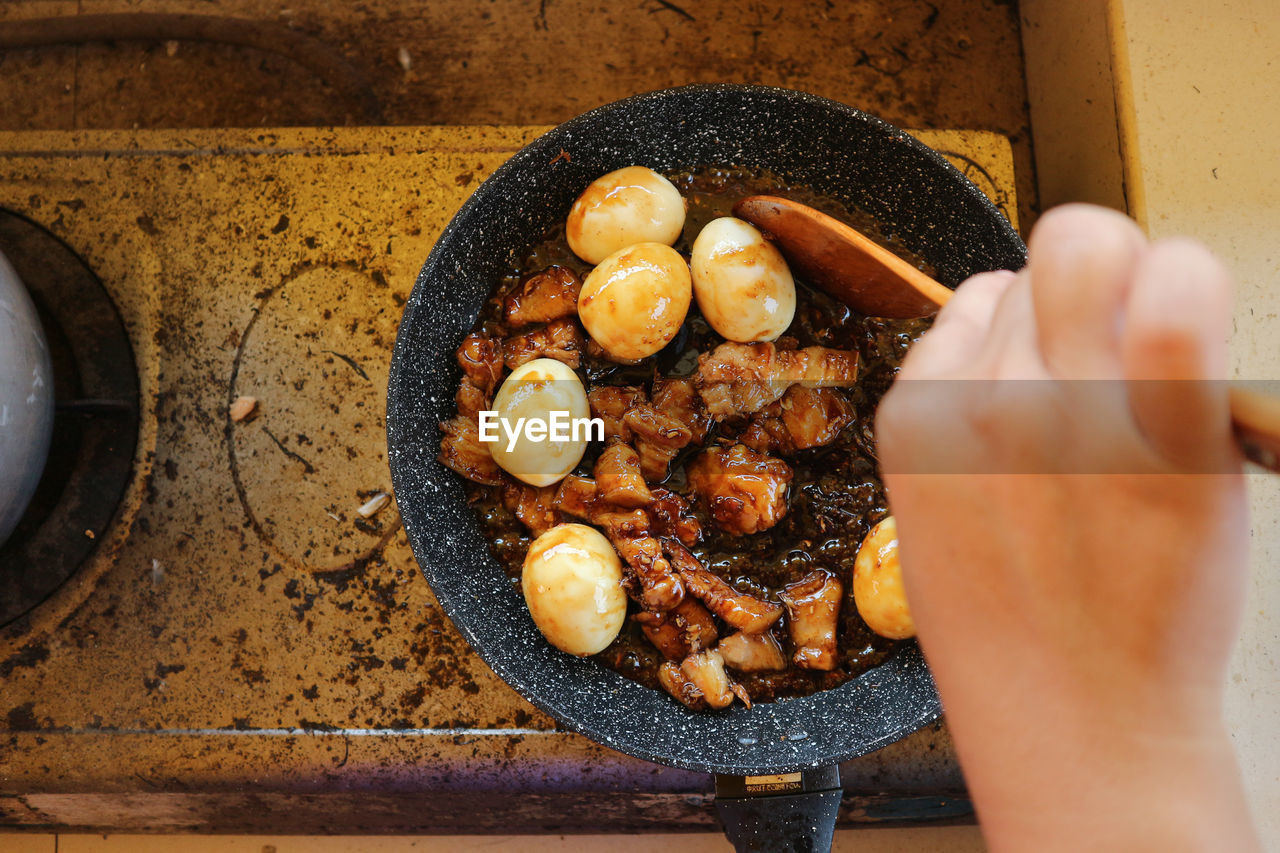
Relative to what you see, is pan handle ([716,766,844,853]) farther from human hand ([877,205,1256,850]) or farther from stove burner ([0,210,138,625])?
stove burner ([0,210,138,625])

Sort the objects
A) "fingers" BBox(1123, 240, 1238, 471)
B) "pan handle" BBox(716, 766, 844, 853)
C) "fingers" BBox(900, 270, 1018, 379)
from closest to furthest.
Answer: "fingers" BBox(1123, 240, 1238, 471) → "fingers" BBox(900, 270, 1018, 379) → "pan handle" BBox(716, 766, 844, 853)

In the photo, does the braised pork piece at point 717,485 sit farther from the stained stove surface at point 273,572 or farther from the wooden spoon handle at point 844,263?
the stained stove surface at point 273,572

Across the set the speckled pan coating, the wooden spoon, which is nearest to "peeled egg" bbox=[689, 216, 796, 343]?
the wooden spoon

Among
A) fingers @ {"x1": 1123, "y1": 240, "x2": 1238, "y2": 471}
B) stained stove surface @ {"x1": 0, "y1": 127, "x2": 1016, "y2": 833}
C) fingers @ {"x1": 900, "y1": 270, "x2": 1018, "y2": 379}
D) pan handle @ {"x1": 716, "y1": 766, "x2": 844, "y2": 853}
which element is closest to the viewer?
fingers @ {"x1": 1123, "y1": 240, "x2": 1238, "y2": 471}

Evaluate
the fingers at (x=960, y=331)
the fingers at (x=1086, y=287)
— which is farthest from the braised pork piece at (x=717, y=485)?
the fingers at (x=1086, y=287)

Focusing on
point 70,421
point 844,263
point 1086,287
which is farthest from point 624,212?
point 70,421

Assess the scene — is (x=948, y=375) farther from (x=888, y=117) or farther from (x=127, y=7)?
(x=127, y=7)

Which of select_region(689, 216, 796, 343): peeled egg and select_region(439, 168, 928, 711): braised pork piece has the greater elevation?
select_region(689, 216, 796, 343): peeled egg
